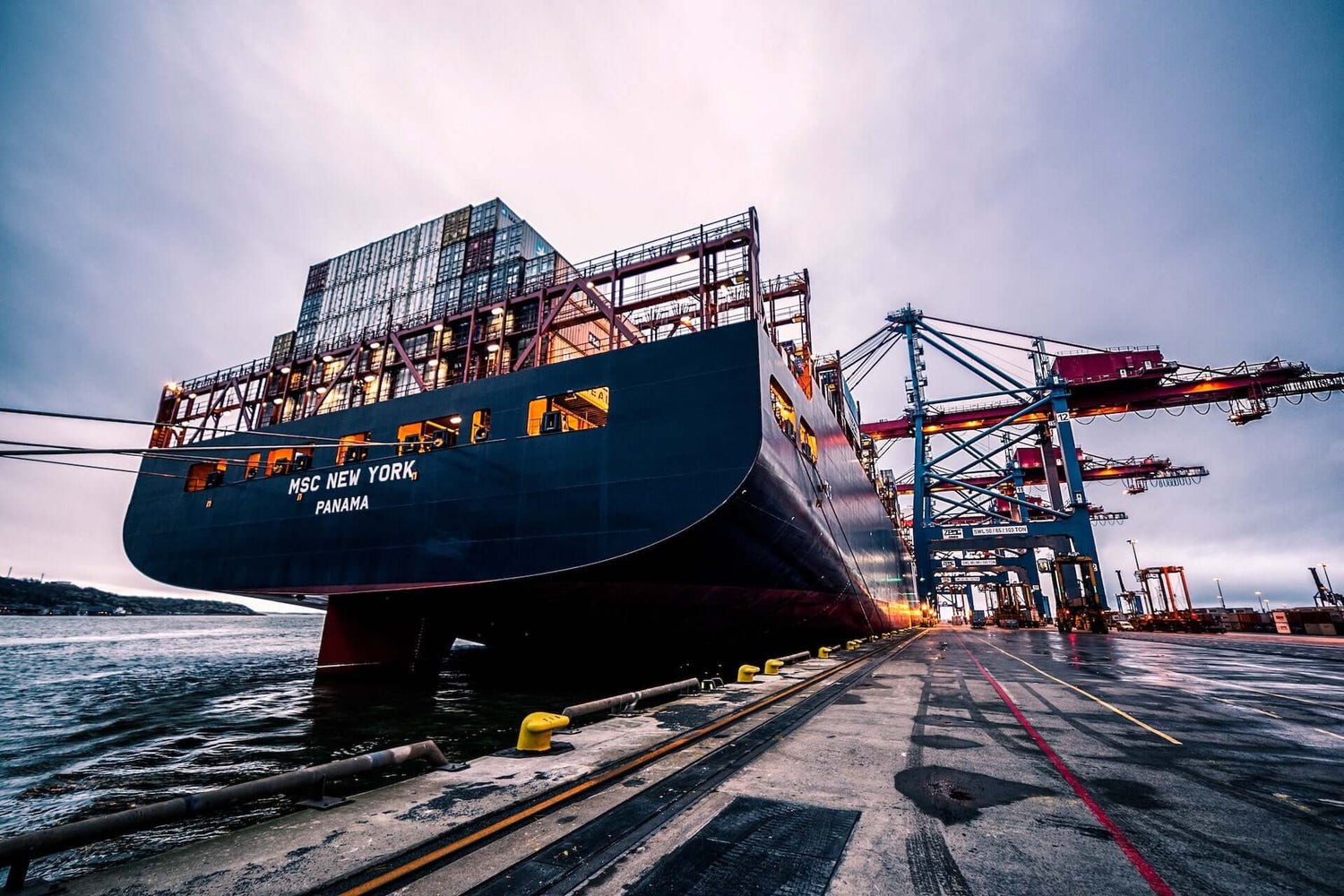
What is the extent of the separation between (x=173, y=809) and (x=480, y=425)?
12.1 m

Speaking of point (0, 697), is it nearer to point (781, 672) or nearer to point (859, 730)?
point (781, 672)

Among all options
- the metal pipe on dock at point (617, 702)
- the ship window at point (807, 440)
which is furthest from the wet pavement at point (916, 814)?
the ship window at point (807, 440)

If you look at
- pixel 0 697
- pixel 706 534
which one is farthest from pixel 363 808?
pixel 0 697

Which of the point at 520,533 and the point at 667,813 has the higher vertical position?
the point at 520,533

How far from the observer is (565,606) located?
44.7 ft

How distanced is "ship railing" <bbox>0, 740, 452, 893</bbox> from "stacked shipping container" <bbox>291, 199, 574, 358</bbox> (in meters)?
16.1

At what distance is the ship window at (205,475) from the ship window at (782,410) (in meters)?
19.5

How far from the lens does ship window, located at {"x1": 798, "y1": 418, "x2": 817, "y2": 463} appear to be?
18.2 meters

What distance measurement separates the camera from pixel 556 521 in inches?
509

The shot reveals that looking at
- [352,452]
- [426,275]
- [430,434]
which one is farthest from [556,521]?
[426,275]

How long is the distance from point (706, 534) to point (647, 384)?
3937mm

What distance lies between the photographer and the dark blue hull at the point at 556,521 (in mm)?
12359

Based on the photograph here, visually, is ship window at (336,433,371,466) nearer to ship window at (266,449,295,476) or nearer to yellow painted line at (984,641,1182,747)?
ship window at (266,449,295,476)

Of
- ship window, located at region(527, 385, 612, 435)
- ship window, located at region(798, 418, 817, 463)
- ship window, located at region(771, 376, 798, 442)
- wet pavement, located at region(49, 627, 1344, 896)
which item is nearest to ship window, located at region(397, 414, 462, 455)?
ship window, located at region(527, 385, 612, 435)
